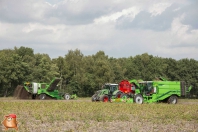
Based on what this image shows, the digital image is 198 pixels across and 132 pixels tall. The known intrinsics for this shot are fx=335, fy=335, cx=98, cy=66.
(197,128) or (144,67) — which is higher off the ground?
(144,67)

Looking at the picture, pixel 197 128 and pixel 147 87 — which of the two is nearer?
pixel 197 128

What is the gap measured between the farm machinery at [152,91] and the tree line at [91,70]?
32402 mm

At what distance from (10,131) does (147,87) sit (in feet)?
73.7

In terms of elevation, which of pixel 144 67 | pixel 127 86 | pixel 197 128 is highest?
pixel 144 67

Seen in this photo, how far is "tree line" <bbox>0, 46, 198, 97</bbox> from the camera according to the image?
66.6 meters

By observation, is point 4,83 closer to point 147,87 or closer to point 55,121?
point 147,87

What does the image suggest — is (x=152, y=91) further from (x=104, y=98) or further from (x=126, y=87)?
(x=104, y=98)

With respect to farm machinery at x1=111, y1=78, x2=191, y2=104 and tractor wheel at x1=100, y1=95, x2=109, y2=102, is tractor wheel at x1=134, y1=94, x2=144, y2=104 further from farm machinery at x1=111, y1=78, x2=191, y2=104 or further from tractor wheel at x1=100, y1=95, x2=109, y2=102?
tractor wheel at x1=100, y1=95, x2=109, y2=102

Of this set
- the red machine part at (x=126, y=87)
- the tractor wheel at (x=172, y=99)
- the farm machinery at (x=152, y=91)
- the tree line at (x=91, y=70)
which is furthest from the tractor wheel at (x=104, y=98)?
the tree line at (x=91, y=70)

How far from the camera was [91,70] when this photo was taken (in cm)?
7338

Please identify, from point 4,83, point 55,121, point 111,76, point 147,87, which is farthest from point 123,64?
point 55,121

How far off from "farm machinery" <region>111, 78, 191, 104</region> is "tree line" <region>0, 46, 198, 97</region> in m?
32.4

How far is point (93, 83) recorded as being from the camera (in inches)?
2746

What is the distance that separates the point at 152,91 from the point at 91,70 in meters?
40.0
